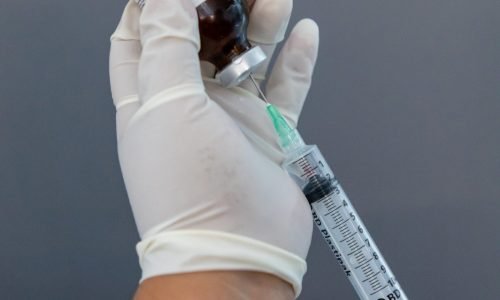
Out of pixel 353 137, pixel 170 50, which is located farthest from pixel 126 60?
pixel 353 137

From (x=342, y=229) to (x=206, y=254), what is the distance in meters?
0.23

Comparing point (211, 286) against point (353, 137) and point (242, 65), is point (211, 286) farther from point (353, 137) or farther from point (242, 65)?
point (353, 137)

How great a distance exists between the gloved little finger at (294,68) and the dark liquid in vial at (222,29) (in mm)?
161

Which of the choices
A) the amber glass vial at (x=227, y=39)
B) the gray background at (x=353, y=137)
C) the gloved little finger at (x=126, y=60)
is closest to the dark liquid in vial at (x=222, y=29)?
the amber glass vial at (x=227, y=39)

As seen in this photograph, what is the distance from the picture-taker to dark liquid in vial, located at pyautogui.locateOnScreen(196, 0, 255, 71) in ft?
2.44

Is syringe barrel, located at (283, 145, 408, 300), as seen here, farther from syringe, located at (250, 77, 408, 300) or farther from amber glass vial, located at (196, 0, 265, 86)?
amber glass vial, located at (196, 0, 265, 86)

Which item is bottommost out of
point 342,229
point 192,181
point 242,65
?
point 342,229

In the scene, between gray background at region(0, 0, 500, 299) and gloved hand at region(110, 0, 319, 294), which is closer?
gloved hand at region(110, 0, 319, 294)

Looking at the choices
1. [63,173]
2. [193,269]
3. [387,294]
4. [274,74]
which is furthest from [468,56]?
[63,173]

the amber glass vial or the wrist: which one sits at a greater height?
the amber glass vial

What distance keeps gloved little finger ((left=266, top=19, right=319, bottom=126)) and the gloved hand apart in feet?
0.56

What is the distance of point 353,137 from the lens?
3.89 ft

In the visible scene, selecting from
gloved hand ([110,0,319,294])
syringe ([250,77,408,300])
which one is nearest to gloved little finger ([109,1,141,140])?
gloved hand ([110,0,319,294])

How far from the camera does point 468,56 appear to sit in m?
1.15
